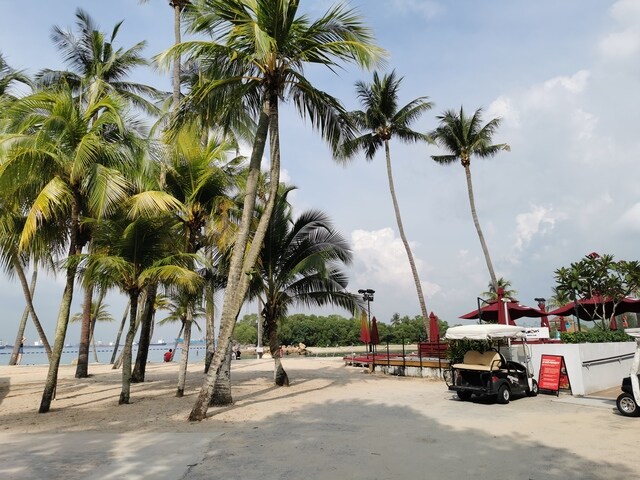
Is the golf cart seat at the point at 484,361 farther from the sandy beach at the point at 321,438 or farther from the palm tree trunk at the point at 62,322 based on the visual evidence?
the palm tree trunk at the point at 62,322

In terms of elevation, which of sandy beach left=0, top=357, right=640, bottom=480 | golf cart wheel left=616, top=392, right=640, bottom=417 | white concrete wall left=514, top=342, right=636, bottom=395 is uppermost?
white concrete wall left=514, top=342, right=636, bottom=395

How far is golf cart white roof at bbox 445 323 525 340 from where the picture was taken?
11852 millimetres

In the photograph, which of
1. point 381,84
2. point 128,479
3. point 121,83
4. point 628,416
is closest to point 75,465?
point 128,479

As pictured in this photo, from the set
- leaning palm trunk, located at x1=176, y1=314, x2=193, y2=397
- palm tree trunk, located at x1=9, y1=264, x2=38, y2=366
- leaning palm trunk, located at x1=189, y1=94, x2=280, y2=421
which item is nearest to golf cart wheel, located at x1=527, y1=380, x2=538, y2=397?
leaning palm trunk, located at x1=189, y1=94, x2=280, y2=421

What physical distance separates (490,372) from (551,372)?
2.90 m

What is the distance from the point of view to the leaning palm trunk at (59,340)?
10898mm

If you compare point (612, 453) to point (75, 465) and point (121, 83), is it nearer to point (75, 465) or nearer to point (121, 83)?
point (75, 465)

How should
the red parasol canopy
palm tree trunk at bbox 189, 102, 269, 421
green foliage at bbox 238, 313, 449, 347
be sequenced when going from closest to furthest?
palm tree trunk at bbox 189, 102, 269, 421 < the red parasol canopy < green foliage at bbox 238, 313, 449, 347

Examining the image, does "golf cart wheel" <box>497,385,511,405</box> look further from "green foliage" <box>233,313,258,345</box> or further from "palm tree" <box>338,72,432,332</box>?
"green foliage" <box>233,313,258,345</box>

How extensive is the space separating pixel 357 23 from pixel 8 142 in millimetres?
9146

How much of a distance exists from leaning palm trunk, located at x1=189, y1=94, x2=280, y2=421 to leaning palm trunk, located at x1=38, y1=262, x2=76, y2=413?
13.4ft

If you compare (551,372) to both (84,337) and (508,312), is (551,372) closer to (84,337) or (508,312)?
(508,312)

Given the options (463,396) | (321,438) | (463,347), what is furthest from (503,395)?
(321,438)

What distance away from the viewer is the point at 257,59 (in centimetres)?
1062
